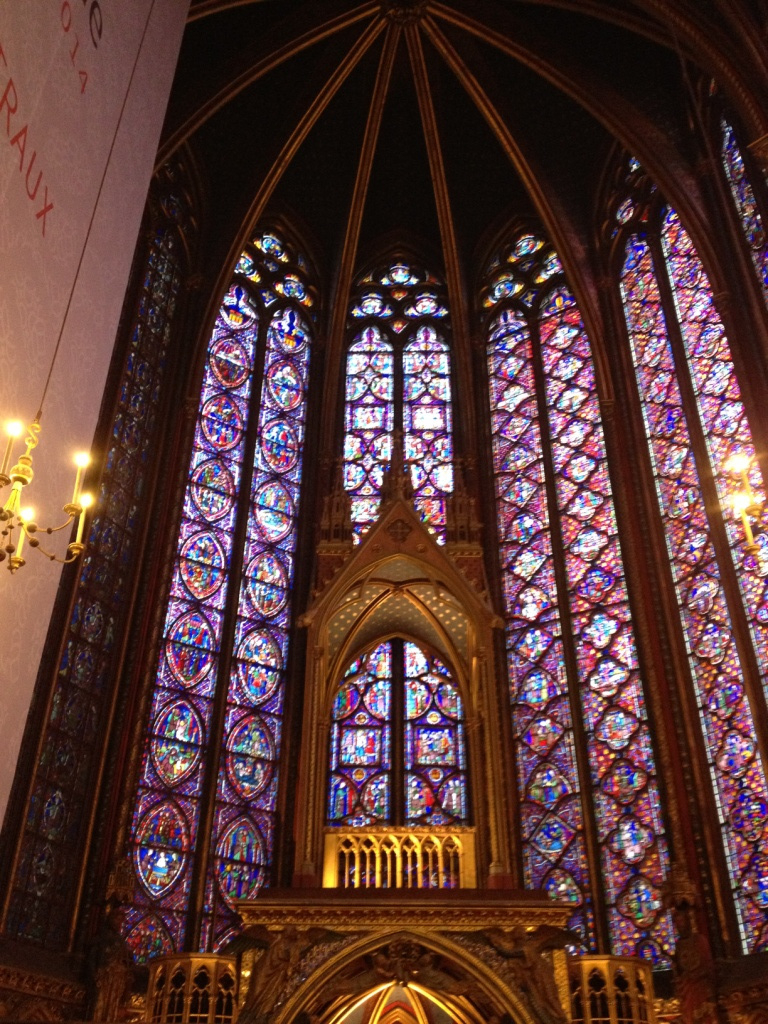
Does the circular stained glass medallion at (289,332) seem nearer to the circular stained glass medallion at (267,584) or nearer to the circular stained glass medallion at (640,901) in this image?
the circular stained glass medallion at (267,584)

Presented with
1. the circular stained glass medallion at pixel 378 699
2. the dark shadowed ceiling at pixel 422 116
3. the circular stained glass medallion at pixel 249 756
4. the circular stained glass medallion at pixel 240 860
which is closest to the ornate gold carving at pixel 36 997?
the circular stained glass medallion at pixel 240 860

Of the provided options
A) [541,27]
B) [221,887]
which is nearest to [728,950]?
[221,887]

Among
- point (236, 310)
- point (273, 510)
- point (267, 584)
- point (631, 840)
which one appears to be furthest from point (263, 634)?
point (236, 310)

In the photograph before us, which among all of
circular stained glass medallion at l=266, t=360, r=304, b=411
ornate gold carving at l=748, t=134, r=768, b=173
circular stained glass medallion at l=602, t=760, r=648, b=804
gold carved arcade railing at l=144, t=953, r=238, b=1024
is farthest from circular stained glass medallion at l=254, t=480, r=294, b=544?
ornate gold carving at l=748, t=134, r=768, b=173

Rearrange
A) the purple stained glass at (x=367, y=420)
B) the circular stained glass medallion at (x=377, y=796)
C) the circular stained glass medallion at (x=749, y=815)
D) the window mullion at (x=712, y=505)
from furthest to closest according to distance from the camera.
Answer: the purple stained glass at (x=367, y=420) → the circular stained glass medallion at (x=377, y=796) → the window mullion at (x=712, y=505) → the circular stained glass medallion at (x=749, y=815)

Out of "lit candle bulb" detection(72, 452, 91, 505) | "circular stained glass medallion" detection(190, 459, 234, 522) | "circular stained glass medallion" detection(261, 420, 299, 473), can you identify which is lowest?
"lit candle bulb" detection(72, 452, 91, 505)

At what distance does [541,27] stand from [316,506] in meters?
6.78

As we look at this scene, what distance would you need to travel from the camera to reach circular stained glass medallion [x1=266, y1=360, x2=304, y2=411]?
1429 centimetres

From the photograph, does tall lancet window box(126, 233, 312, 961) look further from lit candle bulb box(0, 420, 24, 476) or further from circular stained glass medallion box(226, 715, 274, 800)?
lit candle bulb box(0, 420, 24, 476)

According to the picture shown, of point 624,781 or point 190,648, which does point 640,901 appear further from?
point 190,648

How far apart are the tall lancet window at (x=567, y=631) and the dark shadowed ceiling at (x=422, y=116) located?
3.91ft

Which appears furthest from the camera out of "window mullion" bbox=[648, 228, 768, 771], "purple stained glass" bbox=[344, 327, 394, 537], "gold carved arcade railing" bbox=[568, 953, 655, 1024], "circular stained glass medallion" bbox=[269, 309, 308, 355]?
"circular stained glass medallion" bbox=[269, 309, 308, 355]

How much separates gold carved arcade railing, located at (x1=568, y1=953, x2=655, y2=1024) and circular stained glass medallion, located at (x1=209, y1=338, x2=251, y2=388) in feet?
27.0

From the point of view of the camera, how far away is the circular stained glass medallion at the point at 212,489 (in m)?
12.8
